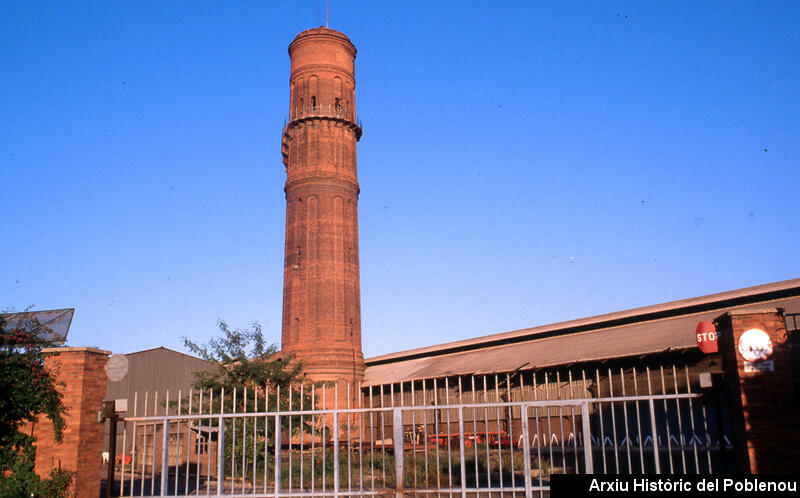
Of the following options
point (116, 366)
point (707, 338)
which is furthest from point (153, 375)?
point (707, 338)

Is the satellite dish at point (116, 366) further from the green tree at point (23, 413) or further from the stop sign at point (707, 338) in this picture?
the stop sign at point (707, 338)

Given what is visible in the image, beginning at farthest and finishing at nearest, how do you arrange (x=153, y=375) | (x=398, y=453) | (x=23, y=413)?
1. (x=153, y=375)
2. (x=23, y=413)
3. (x=398, y=453)

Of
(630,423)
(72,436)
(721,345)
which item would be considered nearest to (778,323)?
(721,345)

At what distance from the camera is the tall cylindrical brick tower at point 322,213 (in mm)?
34156

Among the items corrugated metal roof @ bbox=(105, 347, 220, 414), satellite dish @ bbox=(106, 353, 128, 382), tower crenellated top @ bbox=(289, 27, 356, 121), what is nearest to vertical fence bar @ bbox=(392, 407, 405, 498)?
satellite dish @ bbox=(106, 353, 128, 382)

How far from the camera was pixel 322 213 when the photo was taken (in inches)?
1388

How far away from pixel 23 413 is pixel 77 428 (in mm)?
972

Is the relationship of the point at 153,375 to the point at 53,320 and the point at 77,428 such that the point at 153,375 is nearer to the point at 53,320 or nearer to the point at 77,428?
the point at 53,320

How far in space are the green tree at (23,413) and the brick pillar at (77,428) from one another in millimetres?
108

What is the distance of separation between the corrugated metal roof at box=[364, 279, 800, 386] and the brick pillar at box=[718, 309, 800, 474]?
11.8 m

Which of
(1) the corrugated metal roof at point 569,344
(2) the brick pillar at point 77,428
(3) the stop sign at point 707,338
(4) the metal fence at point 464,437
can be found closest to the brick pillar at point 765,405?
(4) the metal fence at point 464,437

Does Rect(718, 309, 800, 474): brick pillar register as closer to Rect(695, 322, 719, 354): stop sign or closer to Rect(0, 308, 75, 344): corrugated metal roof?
Rect(695, 322, 719, 354): stop sign

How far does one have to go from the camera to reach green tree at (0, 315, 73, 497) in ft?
35.5

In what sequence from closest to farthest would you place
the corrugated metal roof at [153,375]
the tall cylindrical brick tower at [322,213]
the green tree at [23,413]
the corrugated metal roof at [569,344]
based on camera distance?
the green tree at [23,413] → the corrugated metal roof at [569,344] → the tall cylindrical brick tower at [322,213] → the corrugated metal roof at [153,375]
